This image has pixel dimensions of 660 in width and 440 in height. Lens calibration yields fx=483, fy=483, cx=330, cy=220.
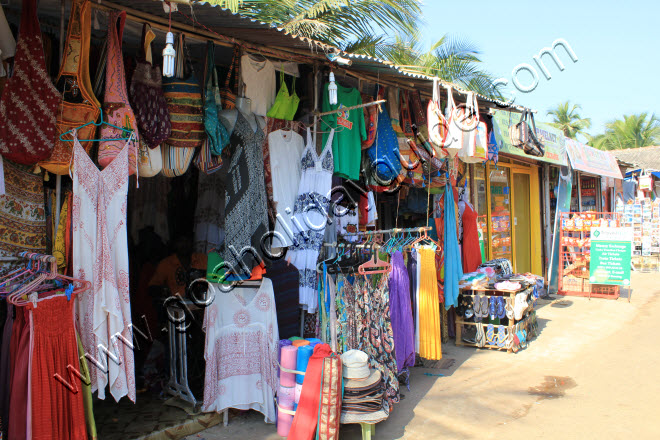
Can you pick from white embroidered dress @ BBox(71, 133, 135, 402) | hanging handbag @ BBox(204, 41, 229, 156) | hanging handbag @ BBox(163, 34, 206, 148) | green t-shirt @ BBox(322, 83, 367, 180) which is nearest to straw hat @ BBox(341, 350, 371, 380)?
white embroidered dress @ BBox(71, 133, 135, 402)

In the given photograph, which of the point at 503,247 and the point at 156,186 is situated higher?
the point at 156,186

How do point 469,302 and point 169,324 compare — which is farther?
point 469,302

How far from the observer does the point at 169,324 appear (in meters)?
4.52

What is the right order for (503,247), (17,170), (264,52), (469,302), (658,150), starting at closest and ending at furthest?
(17,170) → (264,52) → (469,302) → (503,247) → (658,150)

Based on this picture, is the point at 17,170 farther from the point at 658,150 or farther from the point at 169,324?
the point at 658,150

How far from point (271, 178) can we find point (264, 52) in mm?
1071

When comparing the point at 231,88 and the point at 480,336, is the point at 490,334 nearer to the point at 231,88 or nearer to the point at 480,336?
the point at 480,336

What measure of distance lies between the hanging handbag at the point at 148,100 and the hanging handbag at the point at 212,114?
314mm

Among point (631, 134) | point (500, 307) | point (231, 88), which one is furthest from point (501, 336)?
point (631, 134)

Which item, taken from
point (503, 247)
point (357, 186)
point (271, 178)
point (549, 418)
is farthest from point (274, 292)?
point (503, 247)

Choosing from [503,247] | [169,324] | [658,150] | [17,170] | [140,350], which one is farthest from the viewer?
[658,150]

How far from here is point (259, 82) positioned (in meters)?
4.16

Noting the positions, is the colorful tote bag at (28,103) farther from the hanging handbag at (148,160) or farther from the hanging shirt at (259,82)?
the hanging shirt at (259,82)

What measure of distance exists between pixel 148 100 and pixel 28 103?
0.72 m
